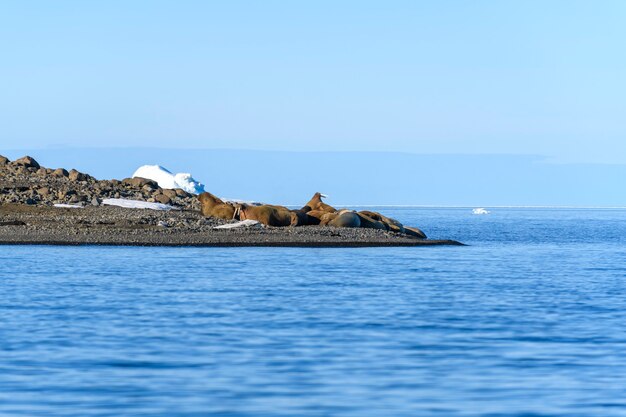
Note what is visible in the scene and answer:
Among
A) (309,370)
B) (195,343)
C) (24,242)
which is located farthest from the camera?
(24,242)

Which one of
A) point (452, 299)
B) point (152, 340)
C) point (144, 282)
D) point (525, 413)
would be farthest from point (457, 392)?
point (144, 282)

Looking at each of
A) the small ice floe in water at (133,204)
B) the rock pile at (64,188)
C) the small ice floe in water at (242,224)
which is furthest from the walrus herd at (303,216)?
the rock pile at (64,188)

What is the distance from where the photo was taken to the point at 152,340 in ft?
54.2

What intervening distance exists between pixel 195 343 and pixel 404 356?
10.6ft

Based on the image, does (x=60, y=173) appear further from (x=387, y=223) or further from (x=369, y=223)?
(x=369, y=223)

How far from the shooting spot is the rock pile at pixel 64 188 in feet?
182

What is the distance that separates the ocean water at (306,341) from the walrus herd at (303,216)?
17.1m

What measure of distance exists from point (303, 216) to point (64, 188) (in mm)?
15807

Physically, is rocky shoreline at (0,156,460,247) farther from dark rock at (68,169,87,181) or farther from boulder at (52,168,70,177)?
boulder at (52,168,70,177)

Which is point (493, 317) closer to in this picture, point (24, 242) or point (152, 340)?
point (152, 340)

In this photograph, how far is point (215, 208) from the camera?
53.4m

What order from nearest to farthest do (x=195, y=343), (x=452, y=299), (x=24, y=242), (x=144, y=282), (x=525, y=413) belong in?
(x=525, y=413) → (x=195, y=343) → (x=452, y=299) → (x=144, y=282) → (x=24, y=242)

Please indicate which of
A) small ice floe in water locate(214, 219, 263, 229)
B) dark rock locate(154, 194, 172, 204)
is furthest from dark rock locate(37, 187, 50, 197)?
small ice floe in water locate(214, 219, 263, 229)

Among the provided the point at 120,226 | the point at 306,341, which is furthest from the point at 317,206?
the point at 306,341
